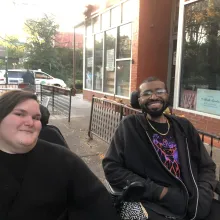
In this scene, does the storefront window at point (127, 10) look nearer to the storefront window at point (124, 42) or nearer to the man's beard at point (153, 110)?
the storefront window at point (124, 42)

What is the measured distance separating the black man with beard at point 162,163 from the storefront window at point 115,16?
27.0 feet

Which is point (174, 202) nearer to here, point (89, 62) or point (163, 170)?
point (163, 170)

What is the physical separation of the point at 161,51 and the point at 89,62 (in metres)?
4.91

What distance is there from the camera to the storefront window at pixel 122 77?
32.0ft

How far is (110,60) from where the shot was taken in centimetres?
1110

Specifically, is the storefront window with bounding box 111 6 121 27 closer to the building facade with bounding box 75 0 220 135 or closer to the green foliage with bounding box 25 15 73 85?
the building facade with bounding box 75 0 220 135

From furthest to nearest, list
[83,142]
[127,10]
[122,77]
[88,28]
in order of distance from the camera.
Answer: [88,28], [122,77], [127,10], [83,142]

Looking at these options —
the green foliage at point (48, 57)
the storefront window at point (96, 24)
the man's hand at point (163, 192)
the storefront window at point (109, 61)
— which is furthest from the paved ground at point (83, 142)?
the green foliage at point (48, 57)

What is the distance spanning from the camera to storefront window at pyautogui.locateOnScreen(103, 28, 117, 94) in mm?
10883

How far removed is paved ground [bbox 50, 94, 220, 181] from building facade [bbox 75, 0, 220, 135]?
135 cm

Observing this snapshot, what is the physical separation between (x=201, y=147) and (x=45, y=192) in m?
1.46

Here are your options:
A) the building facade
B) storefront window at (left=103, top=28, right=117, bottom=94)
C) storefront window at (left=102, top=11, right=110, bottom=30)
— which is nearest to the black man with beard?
the building facade

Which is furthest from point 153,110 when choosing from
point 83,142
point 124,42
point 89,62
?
point 89,62

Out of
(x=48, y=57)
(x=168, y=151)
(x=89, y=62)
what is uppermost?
(x=48, y=57)
